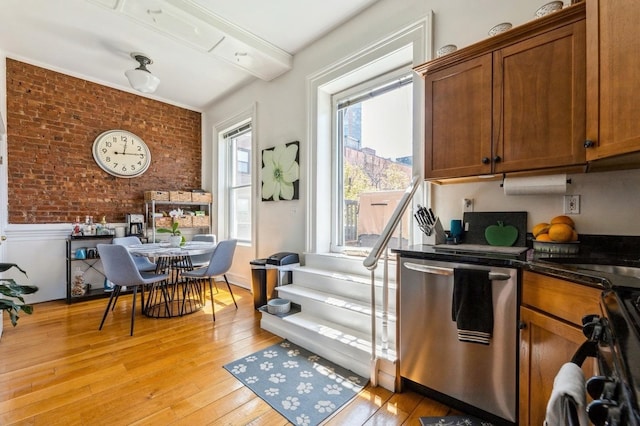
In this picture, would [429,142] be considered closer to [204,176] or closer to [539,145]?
[539,145]

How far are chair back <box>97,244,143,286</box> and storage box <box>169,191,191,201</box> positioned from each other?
180cm

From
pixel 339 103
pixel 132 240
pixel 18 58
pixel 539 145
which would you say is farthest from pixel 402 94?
pixel 18 58

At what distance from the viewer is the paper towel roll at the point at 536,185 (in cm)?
157

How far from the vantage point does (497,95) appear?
5.43 ft

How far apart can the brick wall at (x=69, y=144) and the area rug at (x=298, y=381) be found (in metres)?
3.44

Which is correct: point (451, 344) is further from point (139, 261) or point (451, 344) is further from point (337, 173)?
point (139, 261)

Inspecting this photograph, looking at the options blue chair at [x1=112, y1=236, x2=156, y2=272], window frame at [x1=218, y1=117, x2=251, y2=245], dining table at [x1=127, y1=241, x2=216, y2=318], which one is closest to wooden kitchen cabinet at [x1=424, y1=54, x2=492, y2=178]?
dining table at [x1=127, y1=241, x2=216, y2=318]

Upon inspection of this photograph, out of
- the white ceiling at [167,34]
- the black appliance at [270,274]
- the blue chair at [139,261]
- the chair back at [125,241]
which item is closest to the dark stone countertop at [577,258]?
the black appliance at [270,274]

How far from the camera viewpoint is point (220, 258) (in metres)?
3.09

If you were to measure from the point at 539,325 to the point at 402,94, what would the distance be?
87.7 inches

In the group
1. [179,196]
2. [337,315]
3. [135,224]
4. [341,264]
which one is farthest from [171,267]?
[337,315]

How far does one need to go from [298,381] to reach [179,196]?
3.66 m

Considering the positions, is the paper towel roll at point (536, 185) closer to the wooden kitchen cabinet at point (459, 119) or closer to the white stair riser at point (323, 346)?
the wooden kitchen cabinet at point (459, 119)

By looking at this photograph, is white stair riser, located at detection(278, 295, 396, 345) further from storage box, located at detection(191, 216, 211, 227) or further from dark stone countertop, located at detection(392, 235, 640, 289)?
storage box, located at detection(191, 216, 211, 227)
